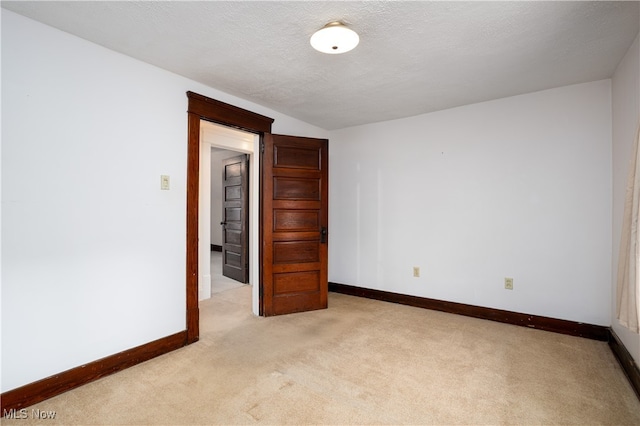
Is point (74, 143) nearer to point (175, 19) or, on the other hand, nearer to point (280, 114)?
point (175, 19)

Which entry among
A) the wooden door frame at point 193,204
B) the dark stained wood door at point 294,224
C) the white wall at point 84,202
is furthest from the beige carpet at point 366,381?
the dark stained wood door at point 294,224

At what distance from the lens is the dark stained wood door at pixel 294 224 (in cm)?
349

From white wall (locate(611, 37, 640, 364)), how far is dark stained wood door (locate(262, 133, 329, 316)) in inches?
105

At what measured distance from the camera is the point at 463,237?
356 centimetres

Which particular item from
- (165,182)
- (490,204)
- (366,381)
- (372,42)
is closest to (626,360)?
(490,204)

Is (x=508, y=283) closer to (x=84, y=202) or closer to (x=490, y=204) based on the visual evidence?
(x=490, y=204)

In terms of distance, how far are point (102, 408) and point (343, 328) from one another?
6.48 feet

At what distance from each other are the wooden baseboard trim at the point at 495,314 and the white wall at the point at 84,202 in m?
2.48

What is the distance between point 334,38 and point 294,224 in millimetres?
2119

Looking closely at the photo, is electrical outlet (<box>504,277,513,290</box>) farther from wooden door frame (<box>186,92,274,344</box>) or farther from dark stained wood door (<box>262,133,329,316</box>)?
wooden door frame (<box>186,92,274,344</box>)

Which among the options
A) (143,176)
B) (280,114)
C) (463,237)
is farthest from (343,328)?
(280,114)

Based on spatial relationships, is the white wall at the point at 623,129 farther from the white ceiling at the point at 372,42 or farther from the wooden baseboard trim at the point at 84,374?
the wooden baseboard trim at the point at 84,374

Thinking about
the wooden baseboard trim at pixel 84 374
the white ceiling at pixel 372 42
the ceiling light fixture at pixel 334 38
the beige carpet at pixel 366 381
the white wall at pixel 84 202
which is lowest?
the beige carpet at pixel 366 381

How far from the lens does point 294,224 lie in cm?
365
